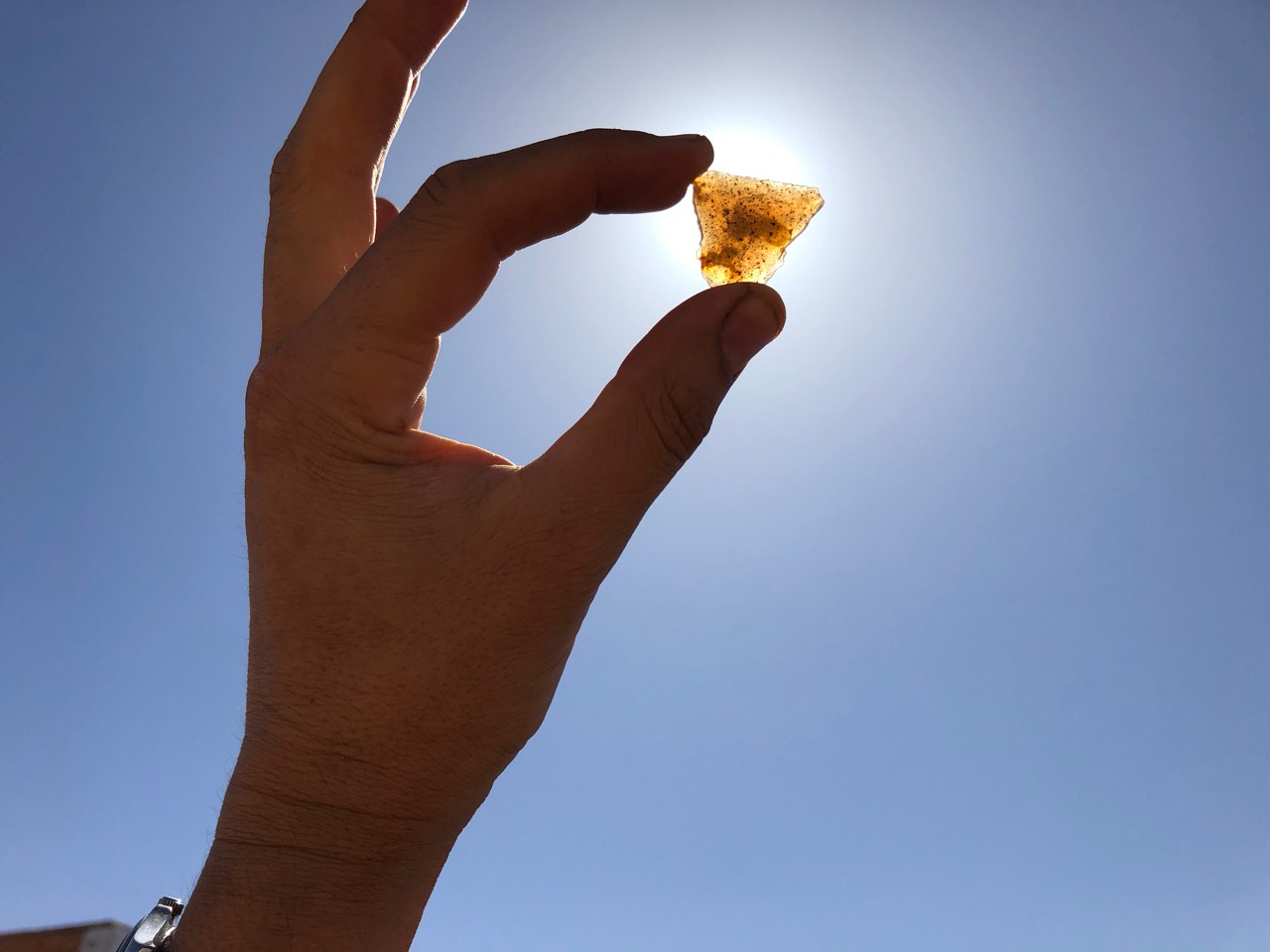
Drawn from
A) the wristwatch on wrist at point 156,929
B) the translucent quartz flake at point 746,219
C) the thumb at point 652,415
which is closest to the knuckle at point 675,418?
the thumb at point 652,415

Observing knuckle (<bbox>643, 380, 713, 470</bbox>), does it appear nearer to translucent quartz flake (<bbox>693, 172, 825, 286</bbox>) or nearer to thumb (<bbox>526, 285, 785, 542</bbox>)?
thumb (<bbox>526, 285, 785, 542</bbox>)

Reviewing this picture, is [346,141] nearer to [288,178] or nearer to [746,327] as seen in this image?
[288,178]

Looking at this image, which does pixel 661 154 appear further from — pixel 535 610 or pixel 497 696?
pixel 497 696

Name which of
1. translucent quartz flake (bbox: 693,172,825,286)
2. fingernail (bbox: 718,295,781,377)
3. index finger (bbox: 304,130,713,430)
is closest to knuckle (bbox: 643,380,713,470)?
fingernail (bbox: 718,295,781,377)

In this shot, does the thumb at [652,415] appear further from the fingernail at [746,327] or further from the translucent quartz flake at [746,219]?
the translucent quartz flake at [746,219]

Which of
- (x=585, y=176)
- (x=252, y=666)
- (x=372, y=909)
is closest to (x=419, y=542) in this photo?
(x=252, y=666)

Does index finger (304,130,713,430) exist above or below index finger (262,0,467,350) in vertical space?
below

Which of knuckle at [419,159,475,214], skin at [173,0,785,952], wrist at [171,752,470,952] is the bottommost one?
wrist at [171,752,470,952]
